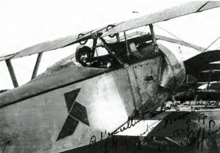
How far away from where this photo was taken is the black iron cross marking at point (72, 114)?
364 centimetres

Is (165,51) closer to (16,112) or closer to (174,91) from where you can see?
(174,91)

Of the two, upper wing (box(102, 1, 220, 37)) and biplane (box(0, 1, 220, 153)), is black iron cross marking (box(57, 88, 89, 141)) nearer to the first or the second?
biplane (box(0, 1, 220, 153))

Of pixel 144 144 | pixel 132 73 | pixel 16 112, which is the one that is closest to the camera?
pixel 16 112

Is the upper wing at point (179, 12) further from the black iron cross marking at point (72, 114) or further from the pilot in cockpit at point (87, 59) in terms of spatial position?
the black iron cross marking at point (72, 114)

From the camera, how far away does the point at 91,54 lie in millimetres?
4637

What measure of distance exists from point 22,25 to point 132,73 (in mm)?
13059

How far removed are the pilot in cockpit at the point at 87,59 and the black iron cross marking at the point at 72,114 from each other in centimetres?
78

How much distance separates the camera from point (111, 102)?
420cm

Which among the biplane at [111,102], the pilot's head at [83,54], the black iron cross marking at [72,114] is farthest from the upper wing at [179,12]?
the black iron cross marking at [72,114]

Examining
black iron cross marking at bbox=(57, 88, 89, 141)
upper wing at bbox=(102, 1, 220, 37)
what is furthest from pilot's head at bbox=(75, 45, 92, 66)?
black iron cross marking at bbox=(57, 88, 89, 141)

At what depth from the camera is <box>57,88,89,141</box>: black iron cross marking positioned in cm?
364

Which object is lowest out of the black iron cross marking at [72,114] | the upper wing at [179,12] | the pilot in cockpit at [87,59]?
the black iron cross marking at [72,114]

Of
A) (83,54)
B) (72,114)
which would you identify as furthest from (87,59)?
(72,114)

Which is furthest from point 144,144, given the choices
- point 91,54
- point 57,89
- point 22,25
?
point 22,25
